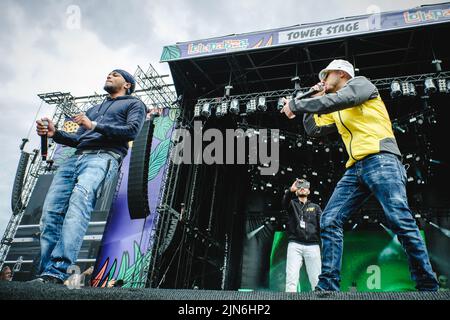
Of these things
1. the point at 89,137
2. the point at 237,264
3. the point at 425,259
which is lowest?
the point at 425,259

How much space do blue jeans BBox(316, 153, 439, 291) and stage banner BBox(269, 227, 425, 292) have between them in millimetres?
7907

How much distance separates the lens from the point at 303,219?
4.67 meters

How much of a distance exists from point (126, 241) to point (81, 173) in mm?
5534

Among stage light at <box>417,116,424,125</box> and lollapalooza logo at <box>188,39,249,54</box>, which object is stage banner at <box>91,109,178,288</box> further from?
stage light at <box>417,116,424,125</box>

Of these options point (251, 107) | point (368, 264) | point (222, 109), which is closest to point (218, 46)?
point (222, 109)

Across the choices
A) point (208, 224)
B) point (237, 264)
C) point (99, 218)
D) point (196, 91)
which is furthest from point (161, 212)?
point (237, 264)

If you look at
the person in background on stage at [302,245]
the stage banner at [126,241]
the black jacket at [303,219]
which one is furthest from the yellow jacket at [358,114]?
the stage banner at [126,241]

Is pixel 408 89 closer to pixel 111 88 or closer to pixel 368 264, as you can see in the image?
pixel 368 264

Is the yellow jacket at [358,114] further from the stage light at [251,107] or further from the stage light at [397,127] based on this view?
the stage light at [397,127]

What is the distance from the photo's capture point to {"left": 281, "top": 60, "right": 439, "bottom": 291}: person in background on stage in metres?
1.97

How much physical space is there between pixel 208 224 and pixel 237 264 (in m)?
1.97

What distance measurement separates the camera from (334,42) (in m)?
7.30

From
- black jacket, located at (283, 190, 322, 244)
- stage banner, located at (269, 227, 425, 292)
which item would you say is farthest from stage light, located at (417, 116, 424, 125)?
black jacket, located at (283, 190, 322, 244)
